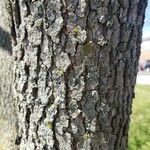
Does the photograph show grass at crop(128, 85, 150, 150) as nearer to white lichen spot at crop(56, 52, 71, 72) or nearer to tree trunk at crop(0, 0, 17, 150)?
tree trunk at crop(0, 0, 17, 150)

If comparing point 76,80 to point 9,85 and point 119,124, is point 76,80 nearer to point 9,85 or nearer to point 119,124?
point 119,124

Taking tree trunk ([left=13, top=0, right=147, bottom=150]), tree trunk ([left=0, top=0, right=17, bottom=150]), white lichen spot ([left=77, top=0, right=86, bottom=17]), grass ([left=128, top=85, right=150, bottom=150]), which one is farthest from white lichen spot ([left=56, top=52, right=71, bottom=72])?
grass ([left=128, top=85, right=150, bottom=150])

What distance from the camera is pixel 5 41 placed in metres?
2.56

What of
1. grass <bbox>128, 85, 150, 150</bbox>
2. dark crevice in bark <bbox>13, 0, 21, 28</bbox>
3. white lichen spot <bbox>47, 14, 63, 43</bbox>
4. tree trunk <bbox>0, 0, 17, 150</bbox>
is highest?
dark crevice in bark <bbox>13, 0, 21, 28</bbox>

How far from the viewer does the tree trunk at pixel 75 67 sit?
6.34ft

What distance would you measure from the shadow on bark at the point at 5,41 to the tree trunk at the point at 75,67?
43cm

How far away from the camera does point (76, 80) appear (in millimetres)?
1985

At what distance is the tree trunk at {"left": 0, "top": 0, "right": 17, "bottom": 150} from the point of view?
2.52 metres

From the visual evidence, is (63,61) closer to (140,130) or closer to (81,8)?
(81,8)

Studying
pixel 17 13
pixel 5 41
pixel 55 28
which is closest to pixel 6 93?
pixel 5 41

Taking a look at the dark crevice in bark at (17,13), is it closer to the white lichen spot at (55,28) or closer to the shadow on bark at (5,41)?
the white lichen spot at (55,28)

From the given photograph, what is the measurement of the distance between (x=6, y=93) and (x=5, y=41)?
28cm

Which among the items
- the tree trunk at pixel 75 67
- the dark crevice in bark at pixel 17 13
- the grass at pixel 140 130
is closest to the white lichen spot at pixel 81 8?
the tree trunk at pixel 75 67

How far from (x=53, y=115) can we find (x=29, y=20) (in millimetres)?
406
